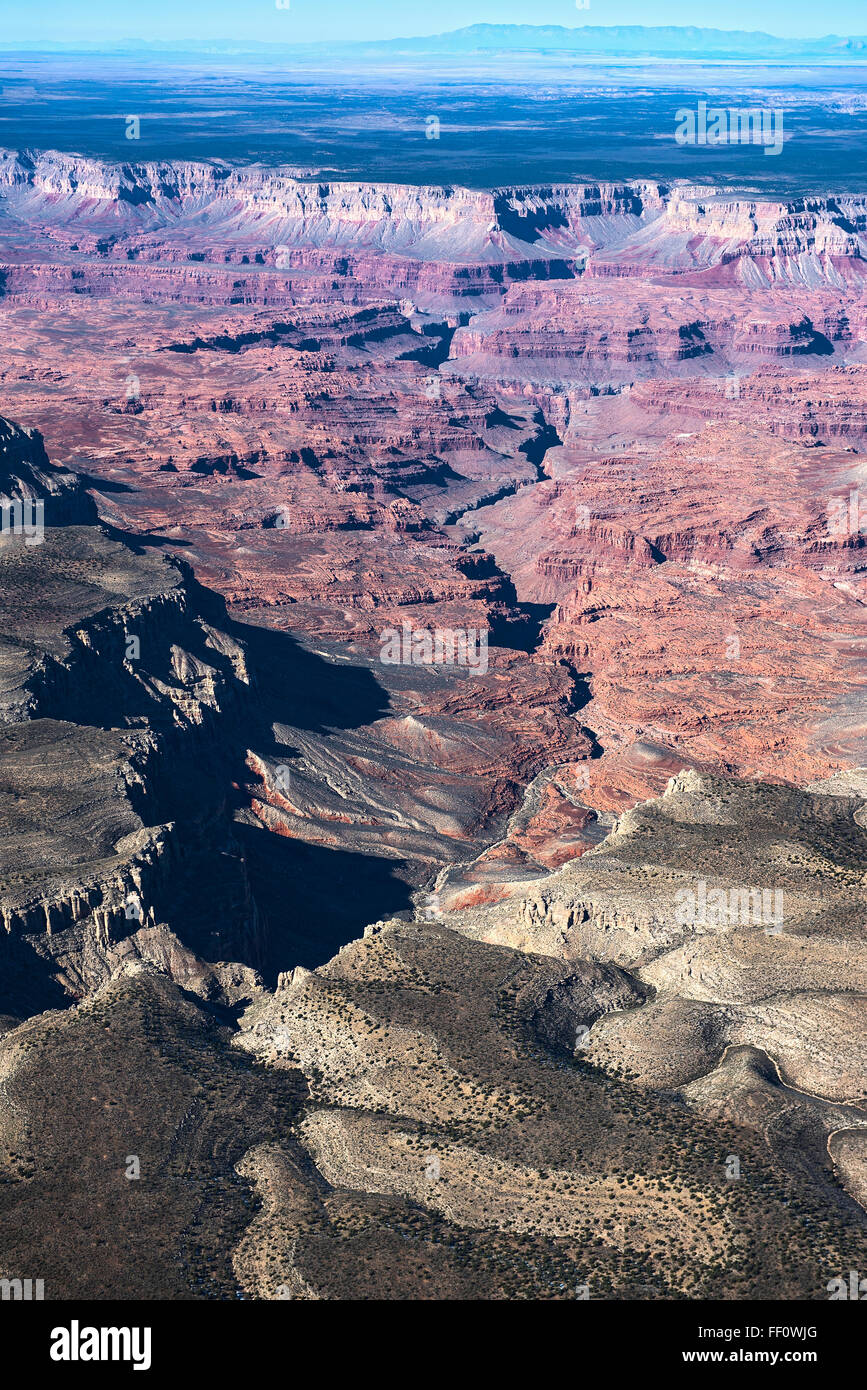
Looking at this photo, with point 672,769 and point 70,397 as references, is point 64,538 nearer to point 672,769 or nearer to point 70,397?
point 672,769

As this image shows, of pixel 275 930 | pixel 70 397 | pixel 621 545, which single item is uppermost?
pixel 70 397

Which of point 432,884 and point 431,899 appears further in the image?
point 432,884

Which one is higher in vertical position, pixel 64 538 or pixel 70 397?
pixel 70 397

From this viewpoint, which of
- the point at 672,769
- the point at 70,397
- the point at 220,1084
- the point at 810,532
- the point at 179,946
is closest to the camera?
the point at 220,1084

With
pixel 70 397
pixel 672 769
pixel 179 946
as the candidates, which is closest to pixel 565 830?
pixel 672 769

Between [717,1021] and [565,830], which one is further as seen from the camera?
[565,830]
